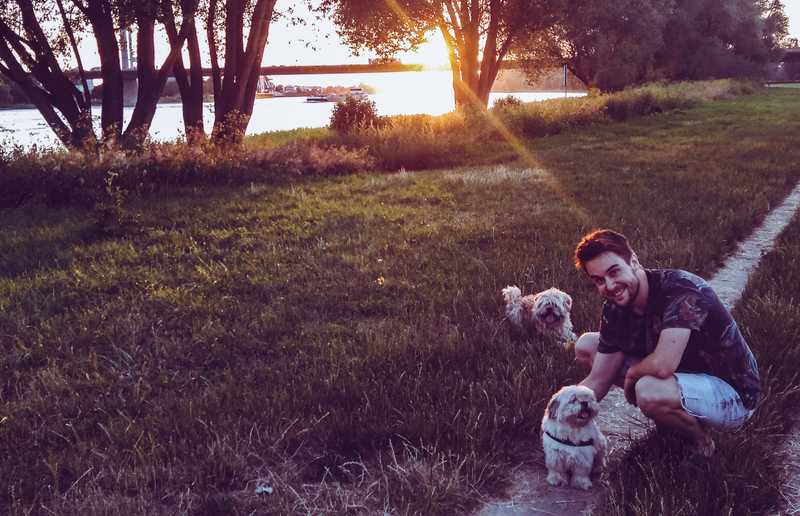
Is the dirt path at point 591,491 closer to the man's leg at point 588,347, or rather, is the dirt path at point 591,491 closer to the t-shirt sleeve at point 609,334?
the man's leg at point 588,347

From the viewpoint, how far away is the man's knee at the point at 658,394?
3.33 m

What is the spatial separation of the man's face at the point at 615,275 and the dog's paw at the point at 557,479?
3.31 feet

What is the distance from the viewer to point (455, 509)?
3.31 metres

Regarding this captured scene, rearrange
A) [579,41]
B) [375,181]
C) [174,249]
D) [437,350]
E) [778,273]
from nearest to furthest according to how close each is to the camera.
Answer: [437,350] < [778,273] < [174,249] < [375,181] < [579,41]

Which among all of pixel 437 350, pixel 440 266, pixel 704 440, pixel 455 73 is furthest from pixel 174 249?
pixel 455 73

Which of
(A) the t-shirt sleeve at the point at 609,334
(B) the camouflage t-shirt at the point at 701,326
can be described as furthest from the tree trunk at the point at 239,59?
(B) the camouflage t-shirt at the point at 701,326

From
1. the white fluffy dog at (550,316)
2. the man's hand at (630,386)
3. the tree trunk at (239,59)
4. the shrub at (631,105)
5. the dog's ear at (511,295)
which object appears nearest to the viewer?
the man's hand at (630,386)

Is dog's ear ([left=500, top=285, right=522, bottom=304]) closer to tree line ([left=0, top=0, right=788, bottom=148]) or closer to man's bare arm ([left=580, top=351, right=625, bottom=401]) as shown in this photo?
man's bare arm ([left=580, top=351, right=625, bottom=401])

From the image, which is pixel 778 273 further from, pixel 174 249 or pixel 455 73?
pixel 455 73

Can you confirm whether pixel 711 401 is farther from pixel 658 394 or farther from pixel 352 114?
pixel 352 114

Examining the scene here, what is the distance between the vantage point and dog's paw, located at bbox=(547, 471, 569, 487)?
11.4ft

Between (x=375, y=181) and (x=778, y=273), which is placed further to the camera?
(x=375, y=181)

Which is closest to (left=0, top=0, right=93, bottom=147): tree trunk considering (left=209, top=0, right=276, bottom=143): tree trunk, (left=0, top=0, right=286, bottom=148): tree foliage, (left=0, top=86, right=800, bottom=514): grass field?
(left=0, top=0, right=286, bottom=148): tree foliage

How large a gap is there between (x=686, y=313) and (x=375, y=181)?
37.1ft
